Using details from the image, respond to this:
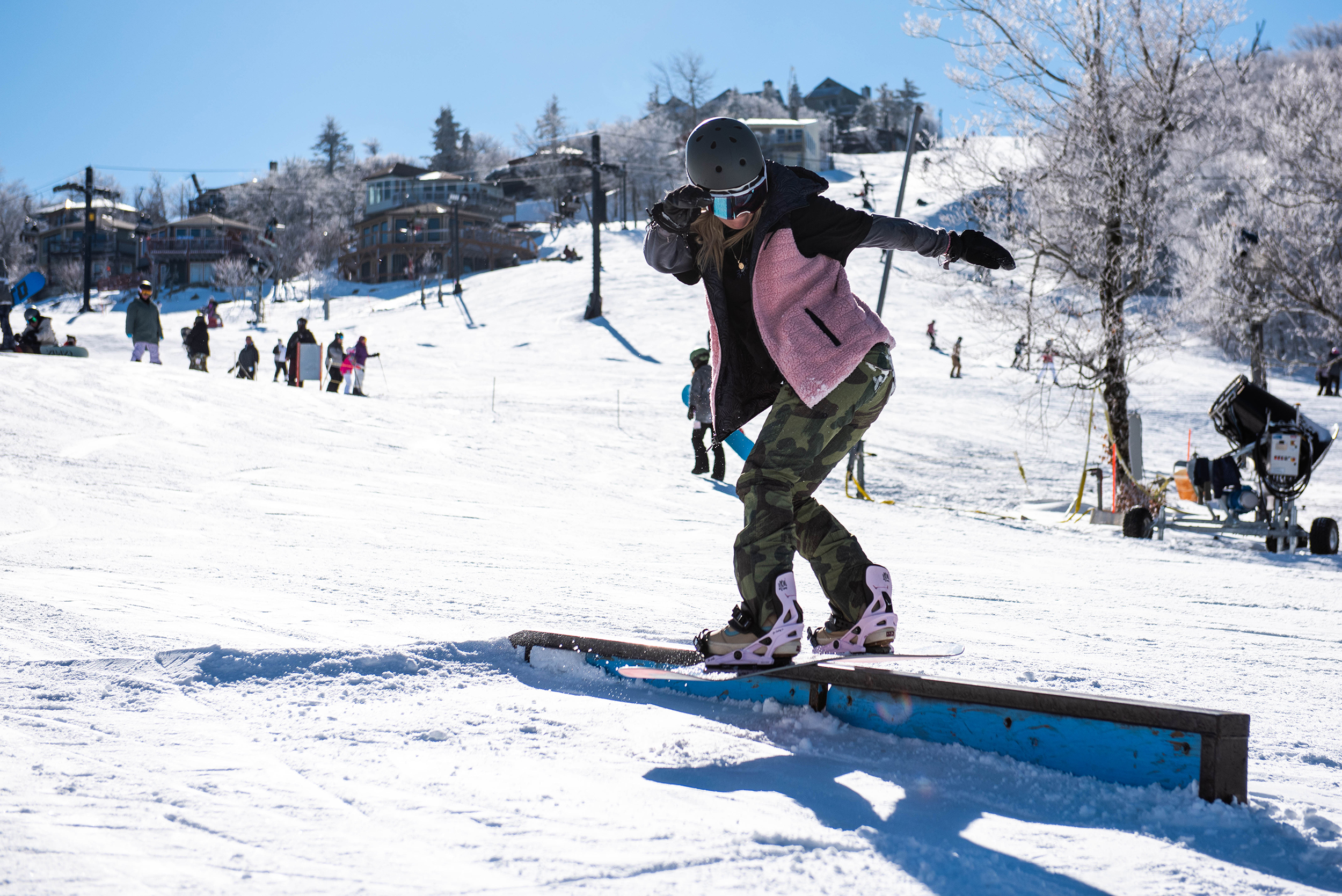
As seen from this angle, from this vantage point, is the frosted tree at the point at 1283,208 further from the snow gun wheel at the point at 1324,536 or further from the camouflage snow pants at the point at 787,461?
the camouflage snow pants at the point at 787,461

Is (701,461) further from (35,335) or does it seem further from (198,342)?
(198,342)

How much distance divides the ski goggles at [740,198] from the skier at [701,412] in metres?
8.51

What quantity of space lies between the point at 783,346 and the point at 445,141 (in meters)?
125

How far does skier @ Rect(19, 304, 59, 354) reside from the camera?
53.4 ft

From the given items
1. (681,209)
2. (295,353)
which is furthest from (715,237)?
(295,353)

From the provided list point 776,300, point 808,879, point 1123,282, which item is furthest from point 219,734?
point 1123,282

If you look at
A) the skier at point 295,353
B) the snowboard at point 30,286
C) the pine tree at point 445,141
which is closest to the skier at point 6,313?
the snowboard at point 30,286

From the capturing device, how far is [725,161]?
9.20 feet

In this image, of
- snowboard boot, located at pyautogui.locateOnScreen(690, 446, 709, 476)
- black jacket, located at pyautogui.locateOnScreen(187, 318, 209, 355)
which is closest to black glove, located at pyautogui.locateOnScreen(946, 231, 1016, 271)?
snowboard boot, located at pyautogui.locateOnScreen(690, 446, 709, 476)

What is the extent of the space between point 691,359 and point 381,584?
25.2 ft

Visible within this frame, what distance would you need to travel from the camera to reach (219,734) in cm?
238

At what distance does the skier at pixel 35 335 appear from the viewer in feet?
53.4

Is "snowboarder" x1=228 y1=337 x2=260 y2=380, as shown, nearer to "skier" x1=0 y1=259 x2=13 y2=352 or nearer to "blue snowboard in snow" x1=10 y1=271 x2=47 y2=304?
"skier" x1=0 y1=259 x2=13 y2=352

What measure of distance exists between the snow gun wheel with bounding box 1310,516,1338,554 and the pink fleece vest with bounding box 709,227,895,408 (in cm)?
868
